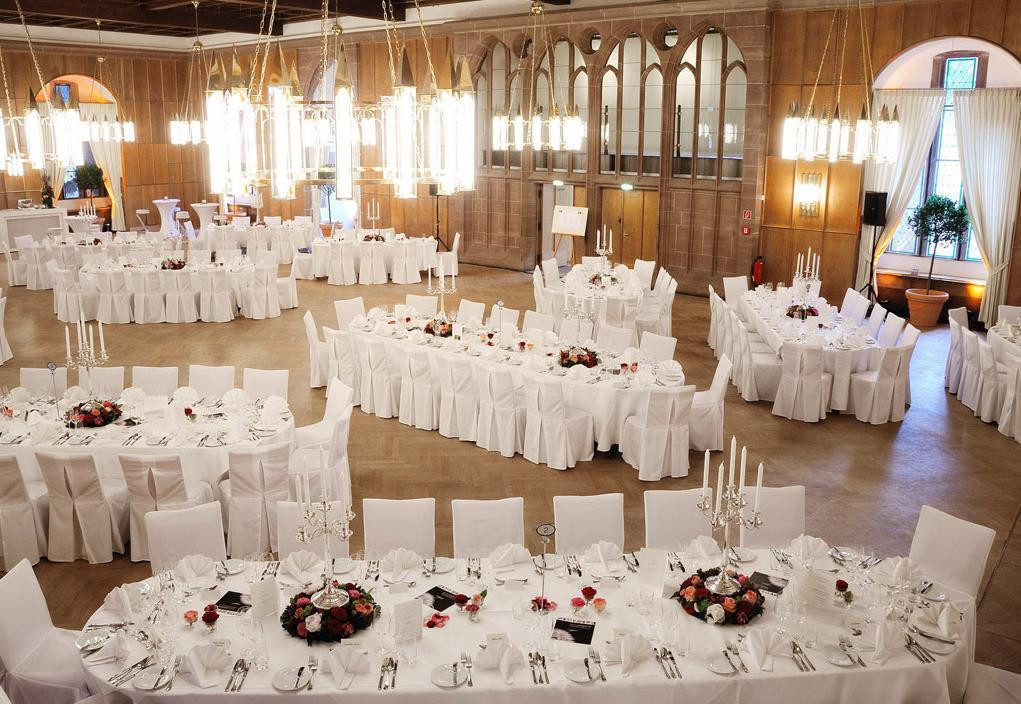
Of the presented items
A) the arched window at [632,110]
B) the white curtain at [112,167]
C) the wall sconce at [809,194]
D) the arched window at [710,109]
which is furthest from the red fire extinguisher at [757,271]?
the white curtain at [112,167]

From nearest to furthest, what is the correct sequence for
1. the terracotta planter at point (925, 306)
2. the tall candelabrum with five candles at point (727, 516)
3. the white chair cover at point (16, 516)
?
the tall candelabrum with five candles at point (727, 516), the white chair cover at point (16, 516), the terracotta planter at point (925, 306)

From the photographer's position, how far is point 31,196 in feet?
71.6

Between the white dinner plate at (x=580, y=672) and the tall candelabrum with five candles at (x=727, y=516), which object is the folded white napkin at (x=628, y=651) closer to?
the white dinner plate at (x=580, y=672)

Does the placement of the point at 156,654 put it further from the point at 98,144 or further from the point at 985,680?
the point at 98,144

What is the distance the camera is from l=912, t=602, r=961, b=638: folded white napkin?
428 centimetres

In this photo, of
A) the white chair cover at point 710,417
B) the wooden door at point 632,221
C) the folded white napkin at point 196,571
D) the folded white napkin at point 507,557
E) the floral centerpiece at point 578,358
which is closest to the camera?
the folded white napkin at point 196,571

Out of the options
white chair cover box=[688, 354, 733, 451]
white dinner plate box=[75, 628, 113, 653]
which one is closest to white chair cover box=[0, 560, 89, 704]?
white dinner plate box=[75, 628, 113, 653]

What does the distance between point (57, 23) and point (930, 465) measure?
2182 centimetres

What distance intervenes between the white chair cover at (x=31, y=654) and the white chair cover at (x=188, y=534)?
71 centimetres

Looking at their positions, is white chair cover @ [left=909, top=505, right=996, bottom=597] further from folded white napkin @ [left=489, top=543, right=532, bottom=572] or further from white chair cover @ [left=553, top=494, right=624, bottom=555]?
folded white napkin @ [left=489, top=543, right=532, bottom=572]

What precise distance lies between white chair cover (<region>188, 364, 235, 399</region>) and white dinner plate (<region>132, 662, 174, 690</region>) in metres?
4.49

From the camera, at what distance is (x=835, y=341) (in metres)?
9.84

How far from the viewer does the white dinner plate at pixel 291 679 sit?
3877mm

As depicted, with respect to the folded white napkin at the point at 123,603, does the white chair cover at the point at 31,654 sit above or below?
below
